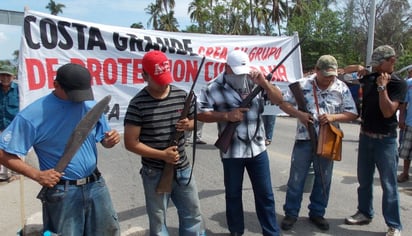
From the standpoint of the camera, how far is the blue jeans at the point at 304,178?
13.4 ft

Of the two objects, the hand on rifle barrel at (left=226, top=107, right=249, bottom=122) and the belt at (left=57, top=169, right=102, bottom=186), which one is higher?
the hand on rifle barrel at (left=226, top=107, right=249, bottom=122)

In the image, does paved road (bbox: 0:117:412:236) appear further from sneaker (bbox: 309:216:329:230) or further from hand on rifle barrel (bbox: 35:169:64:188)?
hand on rifle barrel (bbox: 35:169:64:188)

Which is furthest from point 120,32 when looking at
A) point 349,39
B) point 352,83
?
point 349,39

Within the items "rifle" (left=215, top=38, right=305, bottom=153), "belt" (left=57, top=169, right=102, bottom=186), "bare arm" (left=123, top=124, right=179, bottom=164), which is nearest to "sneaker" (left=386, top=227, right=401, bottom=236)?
"rifle" (left=215, top=38, right=305, bottom=153)

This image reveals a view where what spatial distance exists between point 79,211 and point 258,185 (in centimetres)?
163

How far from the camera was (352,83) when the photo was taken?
4211 mm

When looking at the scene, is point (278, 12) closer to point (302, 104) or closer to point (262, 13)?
point (262, 13)

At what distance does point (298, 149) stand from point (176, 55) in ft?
5.60

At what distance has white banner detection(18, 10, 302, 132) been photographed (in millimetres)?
3602

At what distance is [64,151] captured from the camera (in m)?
2.52

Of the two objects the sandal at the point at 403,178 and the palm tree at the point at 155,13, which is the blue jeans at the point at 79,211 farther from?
the palm tree at the point at 155,13

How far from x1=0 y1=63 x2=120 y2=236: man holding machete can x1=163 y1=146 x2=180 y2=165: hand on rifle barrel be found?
1.31 ft

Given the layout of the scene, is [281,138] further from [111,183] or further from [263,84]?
[263,84]

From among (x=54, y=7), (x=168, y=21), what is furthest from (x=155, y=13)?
(x=54, y=7)
